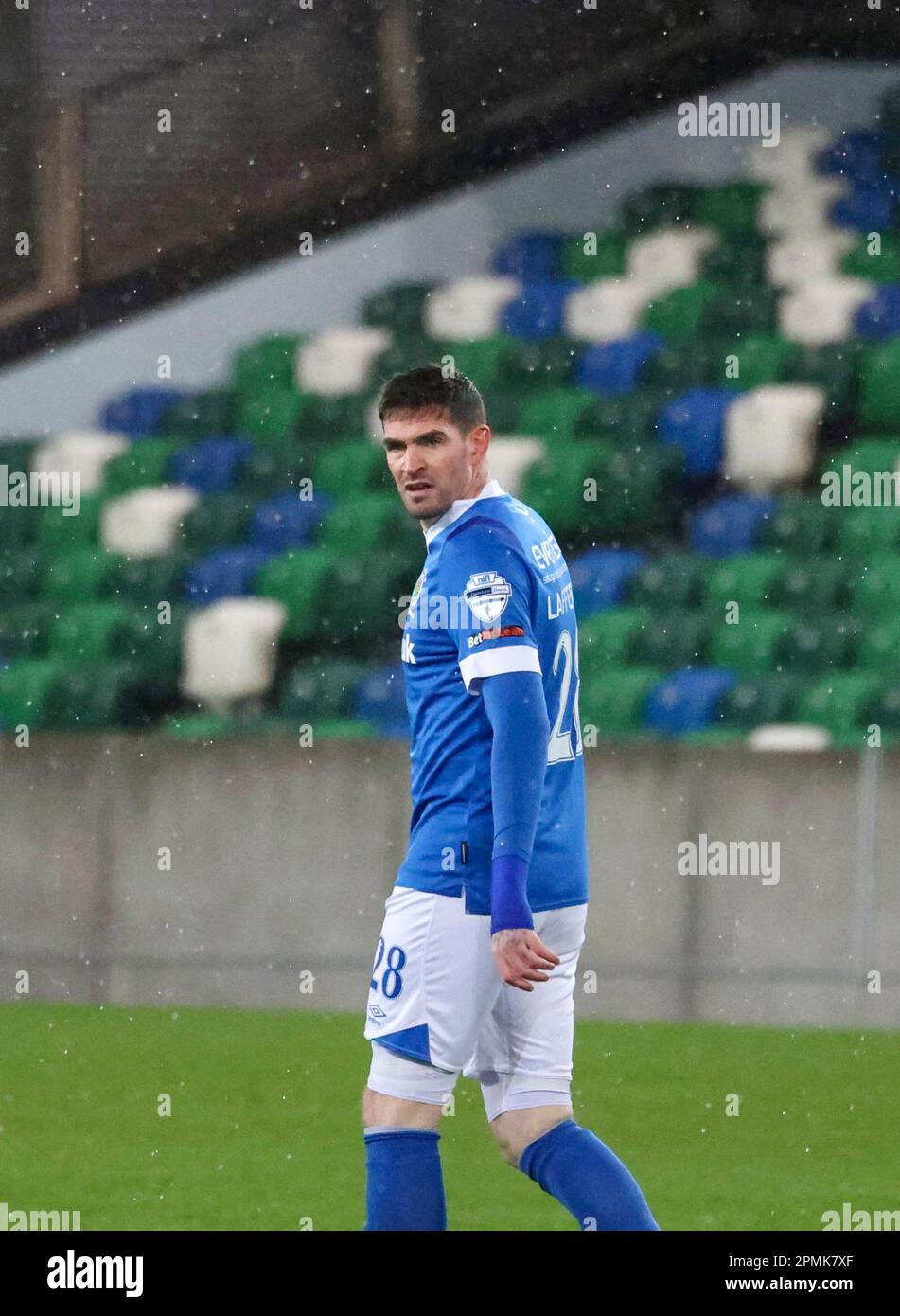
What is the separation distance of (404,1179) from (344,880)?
3.15m

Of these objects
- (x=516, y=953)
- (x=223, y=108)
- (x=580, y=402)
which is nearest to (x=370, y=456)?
(x=580, y=402)

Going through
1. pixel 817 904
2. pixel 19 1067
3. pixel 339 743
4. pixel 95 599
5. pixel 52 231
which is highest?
pixel 52 231

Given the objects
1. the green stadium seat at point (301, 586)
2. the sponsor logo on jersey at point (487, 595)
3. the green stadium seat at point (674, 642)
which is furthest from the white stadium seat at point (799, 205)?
the sponsor logo on jersey at point (487, 595)

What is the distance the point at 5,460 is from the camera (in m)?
9.01

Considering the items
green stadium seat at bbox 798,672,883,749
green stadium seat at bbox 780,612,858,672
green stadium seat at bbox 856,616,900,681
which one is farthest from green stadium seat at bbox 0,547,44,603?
green stadium seat at bbox 856,616,900,681

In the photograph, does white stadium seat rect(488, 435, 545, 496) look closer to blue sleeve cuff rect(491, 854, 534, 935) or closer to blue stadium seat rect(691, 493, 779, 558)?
blue stadium seat rect(691, 493, 779, 558)

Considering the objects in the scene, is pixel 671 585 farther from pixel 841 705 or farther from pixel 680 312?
pixel 680 312

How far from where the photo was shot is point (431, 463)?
2354 millimetres

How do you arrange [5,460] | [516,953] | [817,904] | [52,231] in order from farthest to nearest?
[5,460] → [52,231] → [817,904] → [516,953]

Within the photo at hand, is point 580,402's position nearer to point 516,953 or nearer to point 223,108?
point 223,108

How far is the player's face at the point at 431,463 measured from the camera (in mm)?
2354

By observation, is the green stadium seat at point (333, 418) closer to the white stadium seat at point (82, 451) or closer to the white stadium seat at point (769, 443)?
the white stadium seat at point (82, 451)

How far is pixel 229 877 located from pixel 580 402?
134 inches

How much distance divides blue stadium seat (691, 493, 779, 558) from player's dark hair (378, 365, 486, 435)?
5217 millimetres
